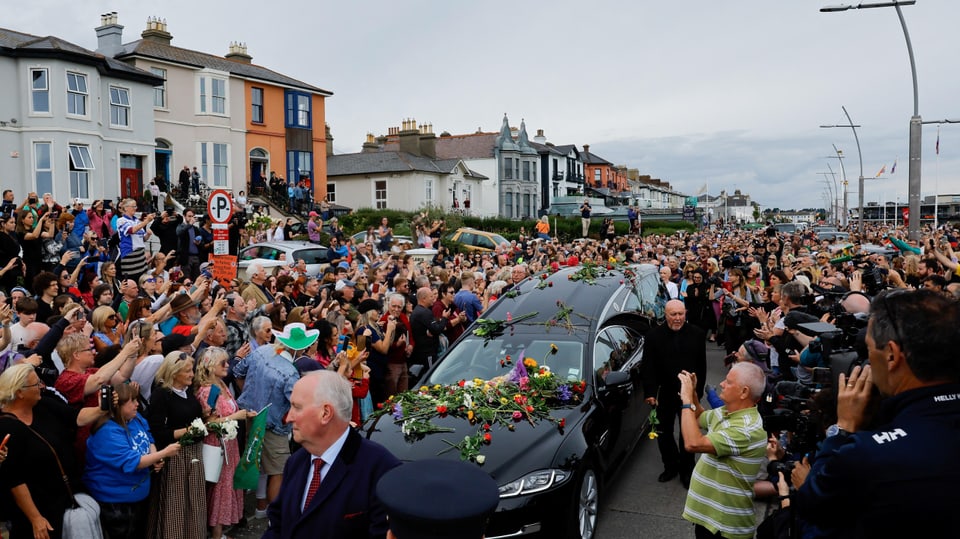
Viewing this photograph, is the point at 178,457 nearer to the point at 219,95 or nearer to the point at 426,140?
the point at 219,95

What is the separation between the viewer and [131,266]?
42.2ft

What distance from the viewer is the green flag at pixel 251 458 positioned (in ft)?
20.1

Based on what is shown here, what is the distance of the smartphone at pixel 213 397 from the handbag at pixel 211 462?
367 mm

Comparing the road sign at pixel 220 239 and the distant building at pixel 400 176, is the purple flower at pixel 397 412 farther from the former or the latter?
the distant building at pixel 400 176

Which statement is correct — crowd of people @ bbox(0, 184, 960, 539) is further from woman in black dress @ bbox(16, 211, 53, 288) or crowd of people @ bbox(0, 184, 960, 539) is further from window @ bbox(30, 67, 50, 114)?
window @ bbox(30, 67, 50, 114)

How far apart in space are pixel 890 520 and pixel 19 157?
1192 inches

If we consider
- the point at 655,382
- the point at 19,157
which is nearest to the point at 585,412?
the point at 655,382

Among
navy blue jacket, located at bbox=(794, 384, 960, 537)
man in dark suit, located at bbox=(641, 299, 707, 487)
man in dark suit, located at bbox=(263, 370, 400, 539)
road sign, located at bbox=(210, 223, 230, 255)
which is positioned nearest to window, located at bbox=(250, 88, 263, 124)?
road sign, located at bbox=(210, 223, 230, 255)

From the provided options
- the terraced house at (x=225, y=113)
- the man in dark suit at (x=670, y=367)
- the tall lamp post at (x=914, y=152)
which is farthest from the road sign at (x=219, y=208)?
the terraced house at (x=225, y=113)

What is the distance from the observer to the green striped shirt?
4379mm

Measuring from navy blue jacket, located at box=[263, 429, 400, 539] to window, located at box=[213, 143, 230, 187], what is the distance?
33.3 m

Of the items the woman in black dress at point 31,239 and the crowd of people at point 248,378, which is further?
the woman in black dress at point 31,239

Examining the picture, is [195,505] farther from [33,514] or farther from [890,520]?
[890,520]

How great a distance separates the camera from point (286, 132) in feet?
125
